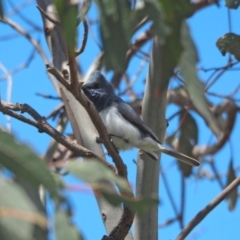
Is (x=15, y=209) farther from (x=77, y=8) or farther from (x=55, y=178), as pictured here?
(x=77, y=8)

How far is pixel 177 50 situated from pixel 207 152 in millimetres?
3165

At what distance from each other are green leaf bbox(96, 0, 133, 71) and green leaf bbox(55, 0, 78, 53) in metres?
0.04

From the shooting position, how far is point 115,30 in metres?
Result: 0.78

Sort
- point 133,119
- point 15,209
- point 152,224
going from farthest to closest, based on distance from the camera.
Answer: point 133,119 < point 152,224 < point 15,209

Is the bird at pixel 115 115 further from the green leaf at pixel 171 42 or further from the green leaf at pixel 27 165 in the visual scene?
the green leaf at pixel 27 165

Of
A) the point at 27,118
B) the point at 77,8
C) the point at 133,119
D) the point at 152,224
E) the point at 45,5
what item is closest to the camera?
the point at 77,8

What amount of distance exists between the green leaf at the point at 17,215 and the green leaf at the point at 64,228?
20 millimetres

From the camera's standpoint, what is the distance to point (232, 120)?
373 cm

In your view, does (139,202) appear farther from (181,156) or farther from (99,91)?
(99,91)

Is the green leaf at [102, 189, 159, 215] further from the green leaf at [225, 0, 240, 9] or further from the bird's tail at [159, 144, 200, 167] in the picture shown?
the bird's tail at [159, 144, 200, 167]

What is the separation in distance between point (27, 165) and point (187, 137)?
241 centimetres

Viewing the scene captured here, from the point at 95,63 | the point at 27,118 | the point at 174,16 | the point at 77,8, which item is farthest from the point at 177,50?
the point at 95,63

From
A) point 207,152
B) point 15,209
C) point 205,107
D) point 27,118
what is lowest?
point 15,209

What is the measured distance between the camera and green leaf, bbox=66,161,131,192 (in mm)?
731
